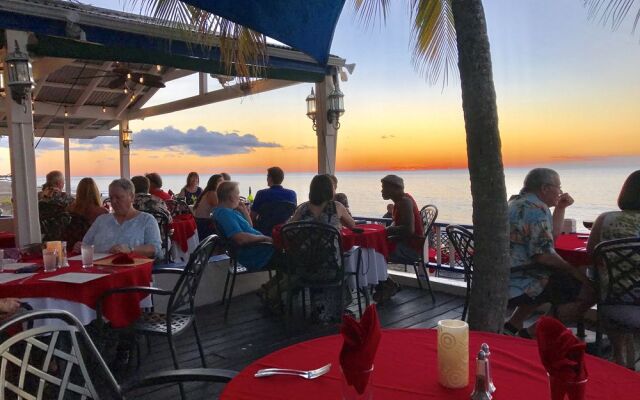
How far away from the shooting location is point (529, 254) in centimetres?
315

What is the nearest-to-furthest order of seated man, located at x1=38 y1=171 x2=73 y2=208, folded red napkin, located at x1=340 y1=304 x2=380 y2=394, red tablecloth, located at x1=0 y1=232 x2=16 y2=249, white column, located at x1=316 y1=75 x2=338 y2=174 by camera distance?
folded red napkin, located at x1=340 y1=304 x2=380 y2=394 → red tablecloth, located at x1=0 y1=232 x2=16 y2=249 → seated man, located at x1=38 y1=171 x2=73 y2=208 → white column, located at x1=316 y1=75 x2=338 y2=174

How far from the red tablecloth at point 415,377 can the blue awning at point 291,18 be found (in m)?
1.70

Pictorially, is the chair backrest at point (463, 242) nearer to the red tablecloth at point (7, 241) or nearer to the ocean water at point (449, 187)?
the red tablecloth at point (7, 241)

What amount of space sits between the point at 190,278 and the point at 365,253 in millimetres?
2015

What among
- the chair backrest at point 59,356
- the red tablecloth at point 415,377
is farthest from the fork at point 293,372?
the chair backrest at point 59,356

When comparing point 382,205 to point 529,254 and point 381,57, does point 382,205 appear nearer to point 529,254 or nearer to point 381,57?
point 381,57

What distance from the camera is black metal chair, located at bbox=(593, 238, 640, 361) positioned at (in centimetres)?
265

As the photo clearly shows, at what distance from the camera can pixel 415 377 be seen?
1252mm

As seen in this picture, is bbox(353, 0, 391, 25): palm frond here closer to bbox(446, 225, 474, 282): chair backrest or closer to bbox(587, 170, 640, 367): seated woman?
bbox(446, 225, 474, 282): chair backrest

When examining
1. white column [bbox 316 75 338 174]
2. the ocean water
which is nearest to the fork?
white column [bbox 316 75 338 174]

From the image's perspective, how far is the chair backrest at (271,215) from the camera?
530cm

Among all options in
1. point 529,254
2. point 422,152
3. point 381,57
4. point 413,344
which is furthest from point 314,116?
point 422,152

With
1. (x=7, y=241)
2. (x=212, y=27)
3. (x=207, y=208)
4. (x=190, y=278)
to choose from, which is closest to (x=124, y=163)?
(x=207, y=208)

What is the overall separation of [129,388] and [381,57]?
40.5 feet
